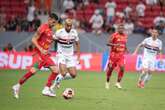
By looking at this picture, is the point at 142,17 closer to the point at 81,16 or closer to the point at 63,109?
the point at 81,16

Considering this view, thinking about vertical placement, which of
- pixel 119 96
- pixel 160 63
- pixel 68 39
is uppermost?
pixel 68 39

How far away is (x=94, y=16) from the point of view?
35688 mm

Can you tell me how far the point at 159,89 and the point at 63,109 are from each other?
7650mm

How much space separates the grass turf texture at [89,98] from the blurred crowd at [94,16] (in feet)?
36.5

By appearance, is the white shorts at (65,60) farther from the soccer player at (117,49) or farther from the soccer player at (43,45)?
the soccer player at (117,49)

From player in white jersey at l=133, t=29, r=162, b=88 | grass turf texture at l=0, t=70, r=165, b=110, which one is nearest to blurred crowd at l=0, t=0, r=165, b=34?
grass turf texture at l=0, t=70, r=165, b=110

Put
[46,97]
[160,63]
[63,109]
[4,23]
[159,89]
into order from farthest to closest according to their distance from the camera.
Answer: [4,23] < [160,63] < [159,89] < [46,97] < [63,109]

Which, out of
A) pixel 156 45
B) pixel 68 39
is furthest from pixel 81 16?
pixel 68 39

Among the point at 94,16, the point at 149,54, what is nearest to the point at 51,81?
the point at 149,54

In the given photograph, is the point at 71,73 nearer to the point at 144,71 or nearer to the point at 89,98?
the point at 89,98

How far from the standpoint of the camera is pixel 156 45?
22.5 meters

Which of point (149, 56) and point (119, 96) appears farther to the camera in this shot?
point (149, 56)

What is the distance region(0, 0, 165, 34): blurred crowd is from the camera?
1391 inches

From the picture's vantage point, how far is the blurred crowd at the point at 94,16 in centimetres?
3534
